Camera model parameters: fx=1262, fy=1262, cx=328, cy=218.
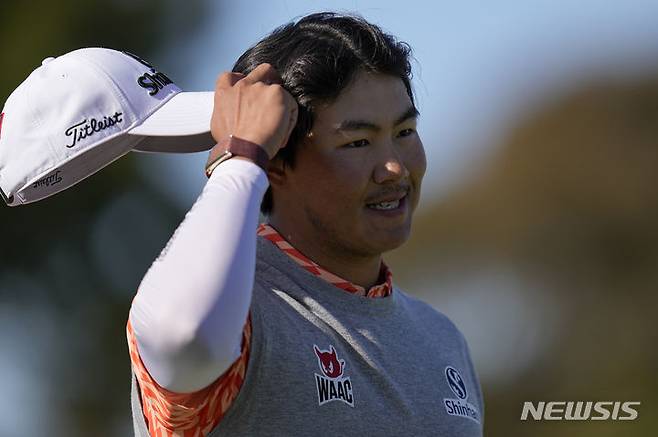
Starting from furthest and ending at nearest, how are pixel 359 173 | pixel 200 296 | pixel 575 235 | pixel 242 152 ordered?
pixel 575 235 < pixel 359 173 < pixel 242 152 < pixel 200 296

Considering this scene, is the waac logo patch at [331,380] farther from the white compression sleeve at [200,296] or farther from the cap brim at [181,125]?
the cap brim at [181,125]

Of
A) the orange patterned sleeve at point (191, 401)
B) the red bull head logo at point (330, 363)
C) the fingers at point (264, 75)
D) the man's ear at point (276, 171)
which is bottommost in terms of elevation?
the orange patterned sleeve at point (191, 401)

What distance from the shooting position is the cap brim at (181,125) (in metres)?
3.17

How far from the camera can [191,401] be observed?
272cm

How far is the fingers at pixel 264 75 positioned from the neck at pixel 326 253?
441mm

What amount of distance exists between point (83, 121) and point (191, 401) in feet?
2.63

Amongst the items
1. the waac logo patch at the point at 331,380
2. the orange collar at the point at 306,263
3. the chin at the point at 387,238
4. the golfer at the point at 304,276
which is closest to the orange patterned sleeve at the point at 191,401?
the golfer at the point at 304,276

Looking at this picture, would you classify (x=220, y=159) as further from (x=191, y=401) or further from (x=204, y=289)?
(x=191, y=401)

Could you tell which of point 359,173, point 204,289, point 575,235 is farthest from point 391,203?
point 575,235

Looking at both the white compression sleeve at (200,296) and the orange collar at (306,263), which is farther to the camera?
the orange collar at (306,263)

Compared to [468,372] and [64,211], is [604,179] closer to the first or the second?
[64,211]

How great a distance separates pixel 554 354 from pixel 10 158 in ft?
20.1

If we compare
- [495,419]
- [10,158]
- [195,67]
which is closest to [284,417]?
[10,158]

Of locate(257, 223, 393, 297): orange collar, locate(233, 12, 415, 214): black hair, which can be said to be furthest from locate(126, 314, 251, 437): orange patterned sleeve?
locate(233, 12, 415, 214): black hair
